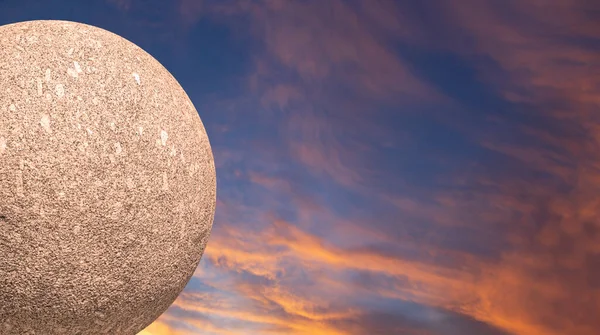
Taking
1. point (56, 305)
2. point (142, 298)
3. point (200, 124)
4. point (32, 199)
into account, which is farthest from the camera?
point (200, 124)

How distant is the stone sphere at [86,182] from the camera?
5195 millimetres

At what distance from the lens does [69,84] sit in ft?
17.9

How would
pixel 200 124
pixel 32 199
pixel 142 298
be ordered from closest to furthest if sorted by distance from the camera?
pixel 32 199
pixel 142 298
pixel 200 124

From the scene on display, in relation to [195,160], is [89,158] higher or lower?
lower

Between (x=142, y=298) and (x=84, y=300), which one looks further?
(x=142, y=298)

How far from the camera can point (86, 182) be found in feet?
17.2

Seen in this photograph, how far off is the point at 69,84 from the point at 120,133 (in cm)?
65

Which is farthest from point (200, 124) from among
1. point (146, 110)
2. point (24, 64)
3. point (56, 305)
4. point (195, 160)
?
point (56, 305)

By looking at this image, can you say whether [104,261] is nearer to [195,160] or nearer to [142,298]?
[142,298]

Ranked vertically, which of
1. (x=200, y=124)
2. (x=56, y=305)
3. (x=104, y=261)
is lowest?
(x=56, y=305)

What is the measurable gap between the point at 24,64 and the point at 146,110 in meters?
1.18

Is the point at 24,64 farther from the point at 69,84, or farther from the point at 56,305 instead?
the point at 56,305

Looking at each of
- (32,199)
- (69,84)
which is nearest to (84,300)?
(32,199)

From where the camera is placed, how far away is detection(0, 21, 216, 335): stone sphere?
520 centimetres
